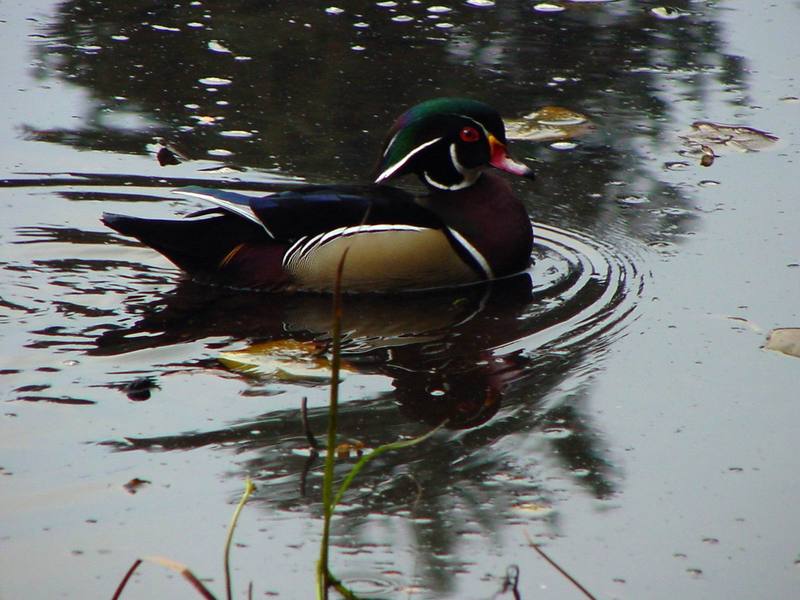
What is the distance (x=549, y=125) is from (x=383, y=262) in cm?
191

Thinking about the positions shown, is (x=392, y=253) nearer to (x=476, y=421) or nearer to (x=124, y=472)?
(x=476, y=421)

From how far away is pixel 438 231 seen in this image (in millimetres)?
5082

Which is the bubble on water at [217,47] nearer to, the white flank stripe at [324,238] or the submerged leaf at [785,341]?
the white flank stripe at [324,238]

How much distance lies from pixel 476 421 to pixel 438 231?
1.36 metres

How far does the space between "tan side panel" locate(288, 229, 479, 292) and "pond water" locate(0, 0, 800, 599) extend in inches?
4.1

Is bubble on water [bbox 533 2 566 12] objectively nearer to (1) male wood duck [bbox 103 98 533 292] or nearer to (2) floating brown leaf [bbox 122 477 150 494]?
(1) male wood duck [bbox 103 98 533 292]

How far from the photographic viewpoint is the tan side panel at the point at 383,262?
16.3 ft

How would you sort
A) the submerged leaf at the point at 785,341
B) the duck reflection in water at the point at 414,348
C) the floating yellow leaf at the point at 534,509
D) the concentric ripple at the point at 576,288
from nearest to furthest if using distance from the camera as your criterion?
1. the floating yellow leaf at the point at 534,509
2. the duck reflection in water at the point at 414,348
3. the submerged leaf at the point at 785,341
4. the concentric ripple at the point at 576,288

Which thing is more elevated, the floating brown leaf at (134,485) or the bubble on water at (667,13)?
the bubble on water at (667,13)

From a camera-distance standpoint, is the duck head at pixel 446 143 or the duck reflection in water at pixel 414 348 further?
the duck head at pixel 446 143

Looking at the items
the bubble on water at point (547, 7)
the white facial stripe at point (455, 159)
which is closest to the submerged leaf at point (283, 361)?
the white facial stripe at point (455, 159)

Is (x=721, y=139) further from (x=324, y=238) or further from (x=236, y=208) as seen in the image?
(x=236, y=208)

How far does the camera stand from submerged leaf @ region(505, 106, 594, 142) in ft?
21.0

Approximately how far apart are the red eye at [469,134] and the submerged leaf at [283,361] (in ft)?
4.27
